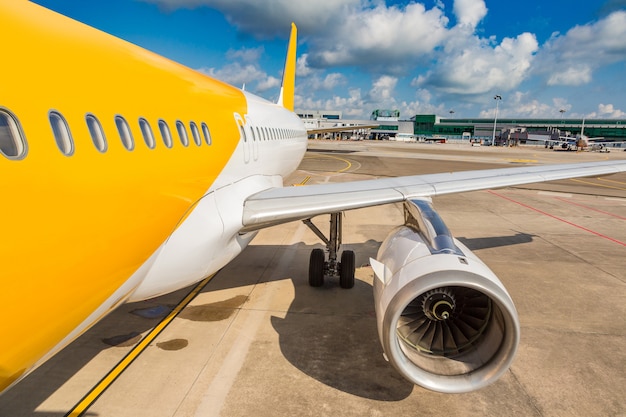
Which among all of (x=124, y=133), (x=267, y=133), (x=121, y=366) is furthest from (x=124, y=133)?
(x=267, y=133)

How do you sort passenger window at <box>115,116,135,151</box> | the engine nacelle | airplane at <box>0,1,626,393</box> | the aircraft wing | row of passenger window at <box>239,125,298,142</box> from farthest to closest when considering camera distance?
row of passenger window at <box>239,125,298,142</box> → the aircraft wing → the engine nacelle → passenger window at <box>115,116,135,151</box> → airplane at <box>0,1,626,393</box>

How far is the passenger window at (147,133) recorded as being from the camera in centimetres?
390

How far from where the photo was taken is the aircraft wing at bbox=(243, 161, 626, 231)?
5.92m

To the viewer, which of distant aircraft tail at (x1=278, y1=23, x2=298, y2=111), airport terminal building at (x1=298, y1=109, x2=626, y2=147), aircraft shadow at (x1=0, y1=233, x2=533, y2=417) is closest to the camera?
aircraft shadow at (x1=0, y1=233, x2=533, y2=417)

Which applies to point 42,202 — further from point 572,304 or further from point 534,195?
point 534,195

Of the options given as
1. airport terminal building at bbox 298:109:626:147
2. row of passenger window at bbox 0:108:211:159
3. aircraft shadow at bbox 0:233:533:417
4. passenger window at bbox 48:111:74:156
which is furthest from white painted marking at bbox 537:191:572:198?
airport terminal building at bbox 298:109:626:147

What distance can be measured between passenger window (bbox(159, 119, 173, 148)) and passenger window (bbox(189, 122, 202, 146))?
0.57 metres

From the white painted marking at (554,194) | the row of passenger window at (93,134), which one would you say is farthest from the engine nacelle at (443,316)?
the white painted marking at (554,194)

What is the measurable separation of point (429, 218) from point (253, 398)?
Result: 3.35m

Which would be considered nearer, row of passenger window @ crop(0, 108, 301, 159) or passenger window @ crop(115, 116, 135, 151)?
row of passenger window @ crop(0, 108, 301, 159)

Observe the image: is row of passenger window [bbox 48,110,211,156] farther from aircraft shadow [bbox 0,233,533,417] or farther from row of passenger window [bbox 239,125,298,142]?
aircraft shadow [bbox 0,233,533,417]

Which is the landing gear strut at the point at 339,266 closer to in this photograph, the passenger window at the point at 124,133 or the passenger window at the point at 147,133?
the passenger window at the point at 147,133

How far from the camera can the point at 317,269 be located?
26.5 feet

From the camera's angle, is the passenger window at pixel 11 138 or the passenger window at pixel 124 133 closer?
→ the passenger window at pixel 11 138
